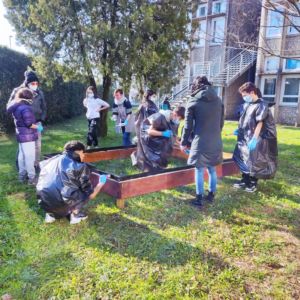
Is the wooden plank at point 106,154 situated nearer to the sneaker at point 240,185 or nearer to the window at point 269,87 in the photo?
the sneaker at point 240,185

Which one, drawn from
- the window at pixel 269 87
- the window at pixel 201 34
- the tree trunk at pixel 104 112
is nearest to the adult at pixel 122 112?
the tree trunk at pixel 104 112

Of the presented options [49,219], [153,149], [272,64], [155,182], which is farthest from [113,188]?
[272,64]

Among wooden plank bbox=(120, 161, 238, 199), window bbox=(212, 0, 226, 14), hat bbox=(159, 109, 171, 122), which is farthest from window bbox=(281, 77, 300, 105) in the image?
wooden plank bbox=(120, 161, 238, 199)

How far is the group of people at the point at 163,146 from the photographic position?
377 cm

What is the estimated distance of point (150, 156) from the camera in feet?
18.3

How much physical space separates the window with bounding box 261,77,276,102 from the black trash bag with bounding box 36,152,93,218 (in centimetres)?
1722

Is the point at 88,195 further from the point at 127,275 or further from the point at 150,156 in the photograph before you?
the point at 150,156

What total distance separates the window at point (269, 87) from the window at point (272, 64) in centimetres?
52

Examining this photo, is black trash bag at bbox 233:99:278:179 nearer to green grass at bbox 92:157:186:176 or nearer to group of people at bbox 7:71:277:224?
group of people at bbox 7:71:277:224

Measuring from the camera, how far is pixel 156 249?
3.47m

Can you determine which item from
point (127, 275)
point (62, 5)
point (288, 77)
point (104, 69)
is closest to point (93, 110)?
point (104, 69)

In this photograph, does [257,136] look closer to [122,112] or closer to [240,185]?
[240,185]

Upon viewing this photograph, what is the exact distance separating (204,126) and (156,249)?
5.93ft

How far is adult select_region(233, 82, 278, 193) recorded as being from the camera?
4.98 metres
